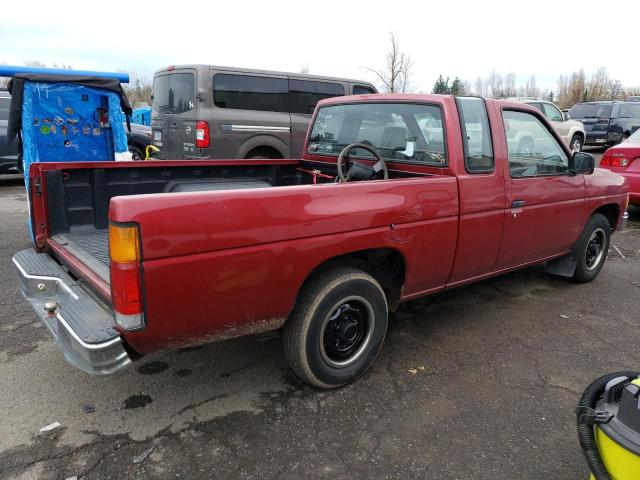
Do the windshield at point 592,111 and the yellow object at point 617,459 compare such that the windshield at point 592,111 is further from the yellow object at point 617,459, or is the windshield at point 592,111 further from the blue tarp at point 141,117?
the yellow object at point 617,459

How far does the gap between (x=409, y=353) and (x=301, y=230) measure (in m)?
1.49

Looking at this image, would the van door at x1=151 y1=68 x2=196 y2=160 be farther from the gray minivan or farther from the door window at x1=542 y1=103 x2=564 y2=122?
the door window at x1=542 y1=103 x2=564 y2=122

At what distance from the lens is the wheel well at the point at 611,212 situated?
16.2ft

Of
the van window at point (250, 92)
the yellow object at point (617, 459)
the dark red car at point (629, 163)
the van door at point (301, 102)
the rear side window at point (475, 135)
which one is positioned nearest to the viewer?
the yellow object at point (617, 459)

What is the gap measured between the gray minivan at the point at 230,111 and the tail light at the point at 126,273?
5.99 m

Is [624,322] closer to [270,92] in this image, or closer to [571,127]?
[270,92]

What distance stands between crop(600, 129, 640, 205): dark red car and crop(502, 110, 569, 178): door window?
4093 mm

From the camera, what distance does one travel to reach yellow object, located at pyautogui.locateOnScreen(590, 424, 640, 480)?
1.58 meters

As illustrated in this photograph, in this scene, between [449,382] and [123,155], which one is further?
[123,155]

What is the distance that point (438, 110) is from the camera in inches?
136

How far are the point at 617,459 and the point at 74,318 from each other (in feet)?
7.82

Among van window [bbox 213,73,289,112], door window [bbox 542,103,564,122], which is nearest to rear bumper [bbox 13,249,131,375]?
van window [bbox 213,73,289,112]

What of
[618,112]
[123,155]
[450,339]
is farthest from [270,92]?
[618,112]

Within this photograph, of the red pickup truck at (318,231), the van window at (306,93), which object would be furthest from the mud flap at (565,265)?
the van window at (306,93)
